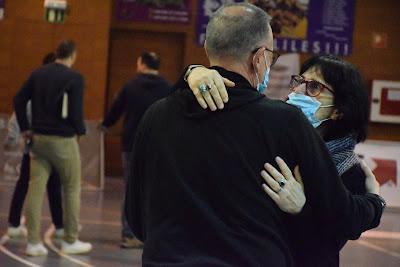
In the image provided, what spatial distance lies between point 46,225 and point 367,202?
22.5 feet

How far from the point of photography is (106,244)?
838 cm

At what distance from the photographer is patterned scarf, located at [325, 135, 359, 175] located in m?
2.95

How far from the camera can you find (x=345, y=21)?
50.4 feet

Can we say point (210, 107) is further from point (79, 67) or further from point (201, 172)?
point (79, 67)

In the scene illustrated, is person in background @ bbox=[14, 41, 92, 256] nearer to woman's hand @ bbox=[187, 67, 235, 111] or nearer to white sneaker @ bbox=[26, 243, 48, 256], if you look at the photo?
white sneaker @ bbox=[26, 243, 48, 256]

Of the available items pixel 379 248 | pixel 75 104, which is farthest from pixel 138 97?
pixel 379 248

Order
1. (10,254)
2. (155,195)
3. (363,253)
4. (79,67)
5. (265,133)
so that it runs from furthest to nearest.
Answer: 1. (79,67)
2. (363,253)
3. (10,254)
4. (155,195)
5. (265,133)

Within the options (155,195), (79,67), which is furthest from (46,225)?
(155,195)

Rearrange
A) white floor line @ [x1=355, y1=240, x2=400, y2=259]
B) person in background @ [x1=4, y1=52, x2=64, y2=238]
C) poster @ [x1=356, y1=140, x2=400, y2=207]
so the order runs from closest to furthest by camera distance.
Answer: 1. person in background @ [x1=4, y1=52, x2=64, y2=238]
2. white floor line @ [x1=355, y1=240, x2=400, y2=259]
3. poster @ [x1=356, y1=140, x2=400, y2=207]

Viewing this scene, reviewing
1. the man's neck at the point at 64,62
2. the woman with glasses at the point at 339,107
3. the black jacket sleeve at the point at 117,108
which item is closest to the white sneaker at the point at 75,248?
the black jacket sleeve at the point at 117,108

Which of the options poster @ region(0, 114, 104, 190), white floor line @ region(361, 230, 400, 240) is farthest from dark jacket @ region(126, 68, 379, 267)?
poster @ region(0, 114, 104, 190)

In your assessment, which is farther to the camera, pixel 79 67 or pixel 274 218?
pixel 79 67

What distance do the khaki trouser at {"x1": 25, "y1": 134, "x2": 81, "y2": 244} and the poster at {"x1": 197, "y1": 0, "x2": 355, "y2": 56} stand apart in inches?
305

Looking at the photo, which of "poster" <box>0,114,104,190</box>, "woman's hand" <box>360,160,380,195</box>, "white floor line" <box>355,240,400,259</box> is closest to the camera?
"woman's hand" <box>360,160,380,195</box>
